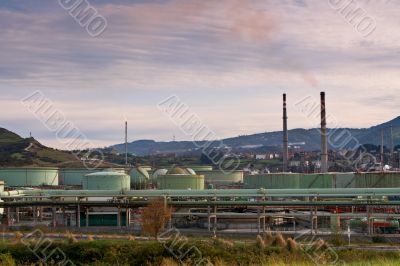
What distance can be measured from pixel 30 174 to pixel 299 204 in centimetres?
5329

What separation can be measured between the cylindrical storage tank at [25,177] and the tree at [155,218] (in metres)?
47.4

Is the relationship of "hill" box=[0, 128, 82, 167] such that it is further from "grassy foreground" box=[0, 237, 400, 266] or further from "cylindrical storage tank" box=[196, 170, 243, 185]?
"grassy foreground" box=[0, 237, 400, 266]

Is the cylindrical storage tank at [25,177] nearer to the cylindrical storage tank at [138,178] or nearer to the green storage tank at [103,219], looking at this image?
the cylindrical storage tank at [138,178]

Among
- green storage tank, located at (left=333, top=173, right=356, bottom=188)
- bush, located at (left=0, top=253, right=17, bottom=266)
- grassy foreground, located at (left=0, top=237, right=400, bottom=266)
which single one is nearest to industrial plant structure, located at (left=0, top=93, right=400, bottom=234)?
green storage tank, located at (left=333, top=173, right=356, bottom=188)

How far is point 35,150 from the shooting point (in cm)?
17000

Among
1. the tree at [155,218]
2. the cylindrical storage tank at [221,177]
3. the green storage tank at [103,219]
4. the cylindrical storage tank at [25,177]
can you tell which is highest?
the cylindrical storage tank at [25,177]

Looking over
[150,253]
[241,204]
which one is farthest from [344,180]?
[150,253]

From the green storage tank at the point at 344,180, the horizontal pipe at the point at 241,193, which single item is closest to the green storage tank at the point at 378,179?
the green storage tank at the point at 344,180

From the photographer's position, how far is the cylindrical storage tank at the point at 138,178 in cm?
10595

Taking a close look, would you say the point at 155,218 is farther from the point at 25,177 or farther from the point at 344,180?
the point at 25,177

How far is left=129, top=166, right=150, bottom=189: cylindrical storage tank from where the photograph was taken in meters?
106

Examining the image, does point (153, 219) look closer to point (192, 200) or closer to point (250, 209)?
point (192, 200)

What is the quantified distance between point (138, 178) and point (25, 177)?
2031 centimetres

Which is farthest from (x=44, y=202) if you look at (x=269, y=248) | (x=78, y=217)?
(x=269, y=248)
